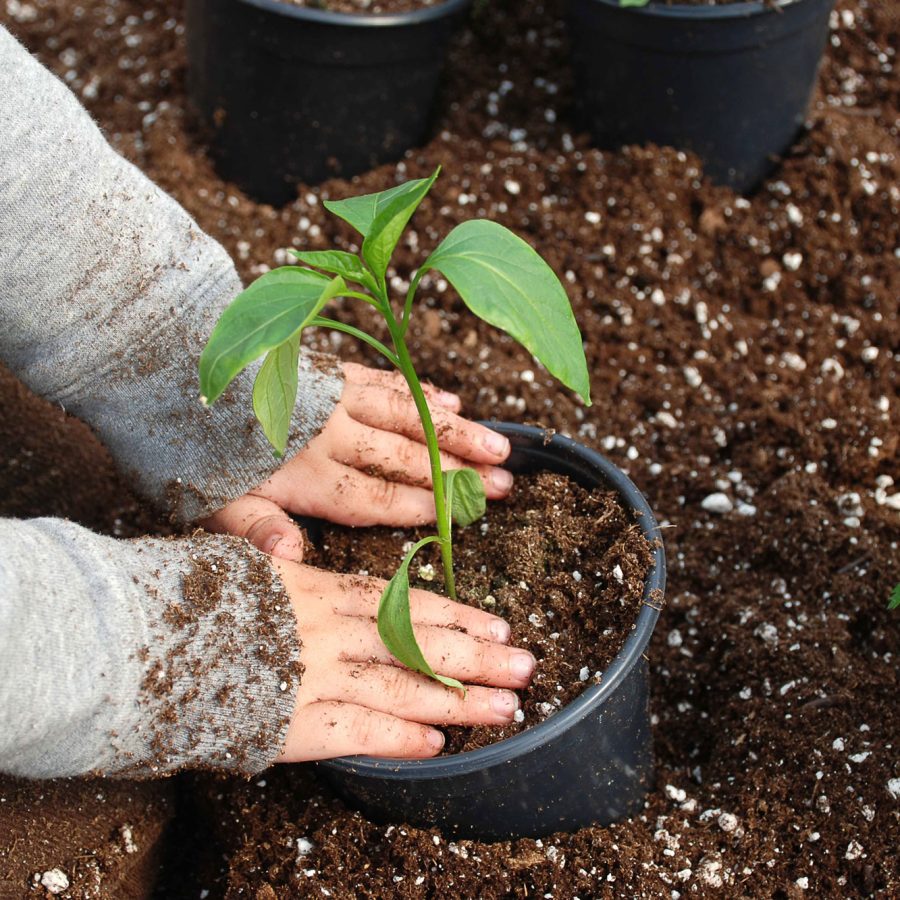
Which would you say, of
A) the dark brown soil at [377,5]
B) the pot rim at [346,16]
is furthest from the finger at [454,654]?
the dark brown soil at [377,5]

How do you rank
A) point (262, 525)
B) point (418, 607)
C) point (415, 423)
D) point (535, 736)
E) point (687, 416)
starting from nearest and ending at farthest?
1. point (535, 736)
2. point (418, 607)
3. point (262, 525)
4. point (415, 423)
5. point (687, 416)

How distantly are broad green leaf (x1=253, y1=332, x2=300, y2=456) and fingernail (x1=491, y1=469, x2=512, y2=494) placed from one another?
414 millimetres

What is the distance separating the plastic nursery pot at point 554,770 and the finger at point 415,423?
0.11 meters

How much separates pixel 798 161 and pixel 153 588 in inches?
59.3

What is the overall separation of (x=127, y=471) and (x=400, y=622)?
0.53 m

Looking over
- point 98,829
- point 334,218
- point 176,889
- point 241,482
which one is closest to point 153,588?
point 241,482

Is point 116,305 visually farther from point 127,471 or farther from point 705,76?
point 705,76

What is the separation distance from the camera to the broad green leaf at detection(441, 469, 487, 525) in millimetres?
1228

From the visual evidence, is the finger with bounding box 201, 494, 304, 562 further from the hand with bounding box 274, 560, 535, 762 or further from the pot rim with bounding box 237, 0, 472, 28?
the pot rim with bounding box 237, 0, 472, 28

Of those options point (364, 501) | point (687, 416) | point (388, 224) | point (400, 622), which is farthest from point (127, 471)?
point (687, 416)

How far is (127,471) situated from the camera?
1.38 metres

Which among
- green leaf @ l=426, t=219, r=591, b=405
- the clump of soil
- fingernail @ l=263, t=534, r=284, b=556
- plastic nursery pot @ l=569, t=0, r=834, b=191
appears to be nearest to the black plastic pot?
plastic nursery pot @ l=569, t=0, r=834, b=191

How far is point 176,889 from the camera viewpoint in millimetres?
1383

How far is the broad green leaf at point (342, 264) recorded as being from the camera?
3.14ft
